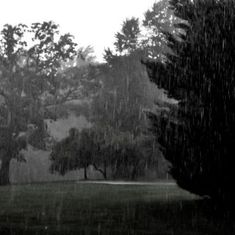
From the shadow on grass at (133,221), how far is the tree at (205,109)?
0.70 meters

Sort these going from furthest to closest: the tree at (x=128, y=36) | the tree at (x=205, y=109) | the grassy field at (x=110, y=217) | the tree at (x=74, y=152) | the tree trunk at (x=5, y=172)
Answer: the tree at (x=128, y=36) → the tree trunk at (x=5, y=172) → the tree at (x=74, y=152) → the tree at (x=205, y=109) → the grassy field at (x=110, y=217)

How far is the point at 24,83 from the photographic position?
115 ft

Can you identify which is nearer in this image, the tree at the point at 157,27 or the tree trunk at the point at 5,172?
the tree trunk at the point at 5,172

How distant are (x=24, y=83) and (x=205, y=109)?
24.8 meters

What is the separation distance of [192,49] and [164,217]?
413 centimetres

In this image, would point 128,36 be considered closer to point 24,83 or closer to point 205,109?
point 24,83

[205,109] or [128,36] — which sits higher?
[128,36]

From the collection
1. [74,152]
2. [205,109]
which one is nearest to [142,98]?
[74,152]

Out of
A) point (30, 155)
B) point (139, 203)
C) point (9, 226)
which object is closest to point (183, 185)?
point (139, 203)

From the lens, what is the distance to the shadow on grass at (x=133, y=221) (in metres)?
9.60

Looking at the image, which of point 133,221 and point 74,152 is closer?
point 133,221

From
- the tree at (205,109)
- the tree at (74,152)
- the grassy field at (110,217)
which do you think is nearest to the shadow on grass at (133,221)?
the grassy field at (110,217)

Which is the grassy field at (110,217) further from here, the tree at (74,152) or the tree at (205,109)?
the tree at (74,152)

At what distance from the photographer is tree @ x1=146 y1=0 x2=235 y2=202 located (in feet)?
37.9
